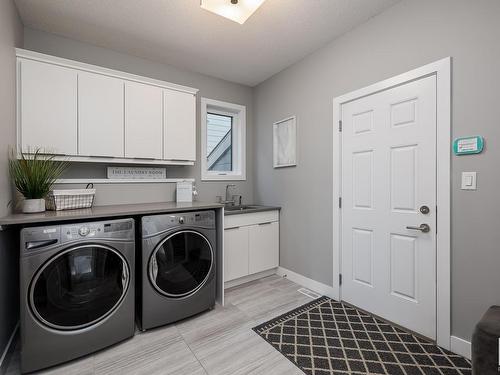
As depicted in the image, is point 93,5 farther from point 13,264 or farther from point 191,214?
point 13,264

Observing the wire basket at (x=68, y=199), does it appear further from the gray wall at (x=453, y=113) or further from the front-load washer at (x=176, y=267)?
the gray wall at (x=453, y=113)

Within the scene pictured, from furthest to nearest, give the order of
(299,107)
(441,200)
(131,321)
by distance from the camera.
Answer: (299,107) → (131,321) → (441,200)

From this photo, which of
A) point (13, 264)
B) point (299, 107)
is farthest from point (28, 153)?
point (299, 107)

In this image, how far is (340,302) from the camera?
2395 mm

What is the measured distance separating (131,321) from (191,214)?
92cm

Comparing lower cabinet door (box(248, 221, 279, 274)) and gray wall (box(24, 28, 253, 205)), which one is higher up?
gray wall (box(24, 28, 253, 205))

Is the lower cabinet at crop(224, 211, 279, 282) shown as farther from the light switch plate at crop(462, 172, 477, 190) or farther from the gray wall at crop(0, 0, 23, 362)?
the light switch plate at crop(462, 172, 477, 190)

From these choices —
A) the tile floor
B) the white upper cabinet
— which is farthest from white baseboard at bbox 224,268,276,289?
the white upper cabinet

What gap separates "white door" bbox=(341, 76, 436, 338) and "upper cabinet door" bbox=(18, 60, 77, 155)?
245 cm

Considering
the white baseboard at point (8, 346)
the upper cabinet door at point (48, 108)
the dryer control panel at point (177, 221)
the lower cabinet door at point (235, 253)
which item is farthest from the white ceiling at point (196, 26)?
the white baseboard at point (8, 346)

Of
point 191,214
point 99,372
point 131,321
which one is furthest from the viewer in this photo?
point 191,214

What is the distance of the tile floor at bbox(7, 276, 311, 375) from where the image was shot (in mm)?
1547

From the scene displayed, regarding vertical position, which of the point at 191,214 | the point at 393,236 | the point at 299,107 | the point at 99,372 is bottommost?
the point at 99,372

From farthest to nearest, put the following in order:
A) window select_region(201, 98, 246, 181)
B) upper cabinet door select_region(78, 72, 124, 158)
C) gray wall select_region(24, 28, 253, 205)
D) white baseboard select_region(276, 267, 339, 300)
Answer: window select_region(201, 98, 246, 181)
white baseboard select_region(276, 267, 339, 300)
gray wall select_region(24, 28, 253, 205)
upper cabinet door select_region(78, 72, 124, 158)
